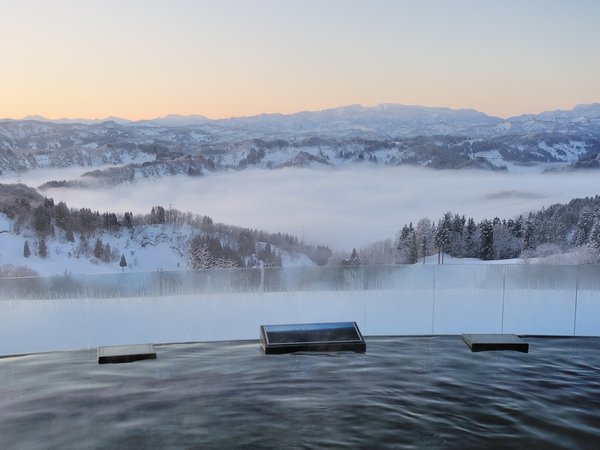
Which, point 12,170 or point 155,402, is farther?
point 12,170

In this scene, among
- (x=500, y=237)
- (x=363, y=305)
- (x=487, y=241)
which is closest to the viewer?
(x=363, y=305)

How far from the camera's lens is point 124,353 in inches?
273

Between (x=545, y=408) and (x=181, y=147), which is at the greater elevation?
(x=181, y=147)

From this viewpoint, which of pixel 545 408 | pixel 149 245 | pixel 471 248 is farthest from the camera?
pixel 149 245

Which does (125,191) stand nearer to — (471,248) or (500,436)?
(471,248)

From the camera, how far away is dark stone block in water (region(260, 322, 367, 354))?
7.21 metres

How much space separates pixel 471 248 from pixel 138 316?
42.0m

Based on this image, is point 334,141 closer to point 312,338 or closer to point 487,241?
point 487,241

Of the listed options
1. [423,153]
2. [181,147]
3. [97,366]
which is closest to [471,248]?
[423,153]

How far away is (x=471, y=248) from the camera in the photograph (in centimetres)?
4806

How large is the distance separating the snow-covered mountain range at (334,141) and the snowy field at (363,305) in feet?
175

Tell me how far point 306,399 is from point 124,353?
2426 millimetres

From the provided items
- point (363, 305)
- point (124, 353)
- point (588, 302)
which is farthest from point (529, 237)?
point (124, 353)

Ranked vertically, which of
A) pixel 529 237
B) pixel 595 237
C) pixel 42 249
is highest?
pixel 595 237
